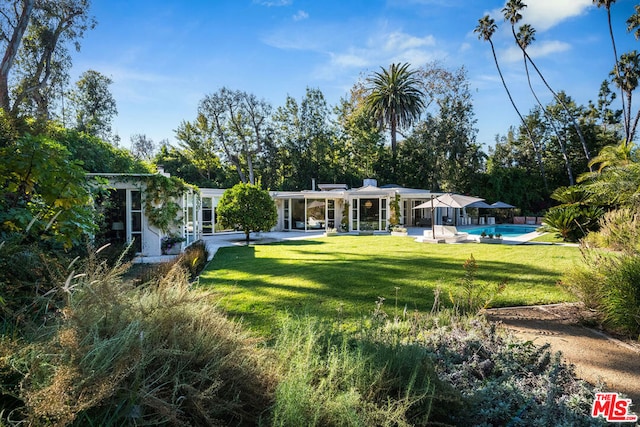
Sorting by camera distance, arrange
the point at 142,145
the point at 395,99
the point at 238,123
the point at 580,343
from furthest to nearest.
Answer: the point at 142,145 < the point at 238,123 < the point at 395,99 < the point at 580,343

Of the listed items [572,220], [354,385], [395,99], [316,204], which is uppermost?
[395,99]

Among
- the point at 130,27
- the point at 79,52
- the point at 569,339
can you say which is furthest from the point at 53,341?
the point at 79,52

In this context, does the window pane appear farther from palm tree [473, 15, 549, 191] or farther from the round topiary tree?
palm tree [473, 15, 549, 191]

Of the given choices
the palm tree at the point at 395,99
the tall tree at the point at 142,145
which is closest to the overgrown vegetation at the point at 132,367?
the palm tree at the point at 395,99

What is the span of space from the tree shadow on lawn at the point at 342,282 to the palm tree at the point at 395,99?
2842cm

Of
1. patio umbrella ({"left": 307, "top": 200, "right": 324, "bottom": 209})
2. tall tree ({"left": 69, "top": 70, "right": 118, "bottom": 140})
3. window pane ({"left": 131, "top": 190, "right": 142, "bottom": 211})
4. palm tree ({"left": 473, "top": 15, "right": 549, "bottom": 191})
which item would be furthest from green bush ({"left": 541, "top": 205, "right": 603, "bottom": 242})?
tall tree ({"left": 69, "top": 70, "right": 118, "bottom": 140})

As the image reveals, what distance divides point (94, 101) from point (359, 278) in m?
30.2

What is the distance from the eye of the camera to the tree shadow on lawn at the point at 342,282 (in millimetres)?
5570

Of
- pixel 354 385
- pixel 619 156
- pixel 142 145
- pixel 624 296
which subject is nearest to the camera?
pixel 354 385

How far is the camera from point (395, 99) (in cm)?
3659

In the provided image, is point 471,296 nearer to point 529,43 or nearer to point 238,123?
point 529,43

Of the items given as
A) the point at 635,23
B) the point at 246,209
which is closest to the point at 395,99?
the point at 635,23

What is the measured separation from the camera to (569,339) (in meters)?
4.29

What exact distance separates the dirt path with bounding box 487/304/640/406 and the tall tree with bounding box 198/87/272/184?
32.8m
